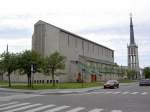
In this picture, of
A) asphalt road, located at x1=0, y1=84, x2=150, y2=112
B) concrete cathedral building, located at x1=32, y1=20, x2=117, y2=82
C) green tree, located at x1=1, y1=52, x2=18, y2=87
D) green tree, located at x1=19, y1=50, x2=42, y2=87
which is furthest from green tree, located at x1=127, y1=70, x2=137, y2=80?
asphalt road, located at x1=0, y1=84, x2=150, y2=112

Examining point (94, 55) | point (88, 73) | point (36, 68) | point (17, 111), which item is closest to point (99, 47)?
point (94, 55)

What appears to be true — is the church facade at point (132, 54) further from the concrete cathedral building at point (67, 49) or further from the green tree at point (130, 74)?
the concrete cathedral building at point (67, 49)

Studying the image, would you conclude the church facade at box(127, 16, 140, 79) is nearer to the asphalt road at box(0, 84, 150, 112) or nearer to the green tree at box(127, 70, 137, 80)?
the green tree at box(127, 70, 137, 80)

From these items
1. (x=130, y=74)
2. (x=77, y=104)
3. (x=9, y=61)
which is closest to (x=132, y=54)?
(x=130, y=74)

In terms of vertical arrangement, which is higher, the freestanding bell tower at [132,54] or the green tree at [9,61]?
the freestanding bell tower at [132,54]

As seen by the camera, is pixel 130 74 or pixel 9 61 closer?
pixel 9 61

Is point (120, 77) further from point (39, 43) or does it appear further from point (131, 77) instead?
point (39, 43)

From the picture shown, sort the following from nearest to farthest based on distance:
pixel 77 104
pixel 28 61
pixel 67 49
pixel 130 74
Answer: pixel 77 104, pixel 28 61, pixel 67 49, pixel 130 74

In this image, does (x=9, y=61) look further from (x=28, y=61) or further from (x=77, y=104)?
(x=77, y=104)

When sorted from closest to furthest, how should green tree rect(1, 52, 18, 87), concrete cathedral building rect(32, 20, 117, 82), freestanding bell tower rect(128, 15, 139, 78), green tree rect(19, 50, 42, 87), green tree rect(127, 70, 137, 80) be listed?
green tree rect(19, 50, 42, 87), green tree rect(1, 52, 18, 87), concrete cathedral building rect(32, 20, 117, 82), green tree rect(127, 70, 137, 80), freestanding bell tower rect(128, 15, 139, 78)

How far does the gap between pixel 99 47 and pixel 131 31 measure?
4514 cm

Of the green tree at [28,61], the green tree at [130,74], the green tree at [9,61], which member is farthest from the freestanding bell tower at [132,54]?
the green tree at [28,61]

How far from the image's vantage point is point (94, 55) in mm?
136625

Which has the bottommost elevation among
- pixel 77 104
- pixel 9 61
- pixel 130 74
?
pixel 77 104
